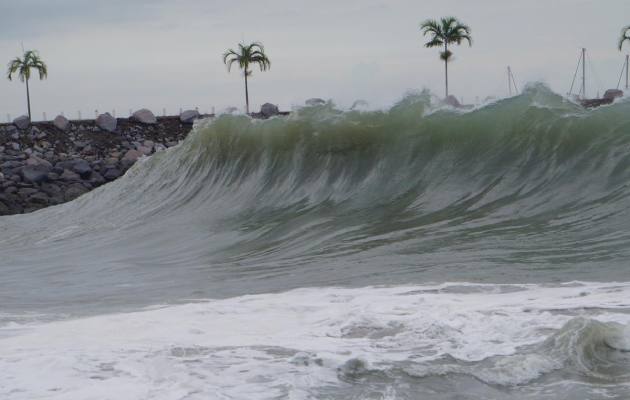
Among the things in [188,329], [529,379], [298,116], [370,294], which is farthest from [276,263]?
[298,116]

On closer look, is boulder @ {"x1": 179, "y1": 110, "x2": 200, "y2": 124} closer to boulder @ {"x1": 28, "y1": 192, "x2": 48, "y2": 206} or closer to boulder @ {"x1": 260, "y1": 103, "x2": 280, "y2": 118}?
boulder @ {"x1": 260, "y1": 103, "x2": 280, "y2": 118}

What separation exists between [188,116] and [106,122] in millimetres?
3638

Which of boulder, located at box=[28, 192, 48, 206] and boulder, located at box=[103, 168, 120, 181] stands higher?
boulder, located at box=[103, 168, 120, 181]

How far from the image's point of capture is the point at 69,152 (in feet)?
111

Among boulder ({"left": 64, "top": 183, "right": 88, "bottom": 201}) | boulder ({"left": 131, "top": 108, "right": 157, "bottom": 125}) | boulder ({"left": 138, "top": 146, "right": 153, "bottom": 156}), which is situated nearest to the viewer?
boulder ({"left": 64, "top": 183, "right": 88, "bottom": 201})

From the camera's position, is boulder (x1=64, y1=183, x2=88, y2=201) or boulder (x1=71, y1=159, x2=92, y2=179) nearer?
boulder (x1=64, y1=183, x2=88, y2=201)

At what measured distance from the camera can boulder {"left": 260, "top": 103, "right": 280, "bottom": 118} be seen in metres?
39.7

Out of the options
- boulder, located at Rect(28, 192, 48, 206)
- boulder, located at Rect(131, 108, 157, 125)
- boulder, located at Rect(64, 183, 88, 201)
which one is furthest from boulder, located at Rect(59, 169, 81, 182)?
boulder, located at Rect(131, 108, 157, 125)

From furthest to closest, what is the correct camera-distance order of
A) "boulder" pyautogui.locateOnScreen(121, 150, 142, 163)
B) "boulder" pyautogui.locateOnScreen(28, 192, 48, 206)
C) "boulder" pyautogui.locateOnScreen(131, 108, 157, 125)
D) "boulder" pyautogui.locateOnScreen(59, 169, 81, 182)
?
1. "boulder" pyautogui.locateOnScreen(131, 108, 157, 125)
2. "boulder" pyautogui.locateOnScreen(121, 150, 142, 163)
3. "boulder" pyautogui.locateOnScreen(59, 169, 81, 182)
4. "boulder" pyautogui.locateOnScreen(28, 192, 48, 206)

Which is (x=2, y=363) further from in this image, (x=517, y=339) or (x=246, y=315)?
(x=517, y=339)

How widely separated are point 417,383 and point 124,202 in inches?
519

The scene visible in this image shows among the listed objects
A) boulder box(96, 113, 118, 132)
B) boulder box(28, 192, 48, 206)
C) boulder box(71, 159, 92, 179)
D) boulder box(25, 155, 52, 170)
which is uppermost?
boulder box(96, 113, 118, 132)

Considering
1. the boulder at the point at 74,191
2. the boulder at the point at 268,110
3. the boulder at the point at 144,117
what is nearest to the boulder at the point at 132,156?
the boulder at the point at 74,191

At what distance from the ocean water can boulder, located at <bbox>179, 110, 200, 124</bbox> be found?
2079 cm
